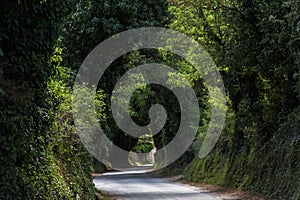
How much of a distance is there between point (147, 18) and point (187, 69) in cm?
814

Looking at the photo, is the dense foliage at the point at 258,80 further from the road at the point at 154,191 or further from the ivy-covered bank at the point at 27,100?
the ivy-covered bank at the point at 27,100

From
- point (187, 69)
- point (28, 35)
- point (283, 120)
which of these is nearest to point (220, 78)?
point (187, 69)

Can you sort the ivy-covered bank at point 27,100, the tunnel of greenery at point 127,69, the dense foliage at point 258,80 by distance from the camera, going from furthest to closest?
the dense foliage at point 258,80 → the tunnel of greenery at point 127,69 → the ivy-covered bank at point 27,100

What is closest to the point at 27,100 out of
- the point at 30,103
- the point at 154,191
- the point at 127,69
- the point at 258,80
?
the point at 30,103

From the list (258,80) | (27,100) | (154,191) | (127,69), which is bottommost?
(154,191)

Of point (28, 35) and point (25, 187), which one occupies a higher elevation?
point (28, 35)

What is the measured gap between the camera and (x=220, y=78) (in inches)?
1042

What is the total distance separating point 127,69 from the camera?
23188 mm

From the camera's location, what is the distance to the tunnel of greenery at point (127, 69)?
336 inches

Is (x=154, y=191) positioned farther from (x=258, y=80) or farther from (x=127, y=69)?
(x=258, y=80)

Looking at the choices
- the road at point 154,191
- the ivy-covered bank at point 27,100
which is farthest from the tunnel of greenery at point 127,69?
the road at point 154,191

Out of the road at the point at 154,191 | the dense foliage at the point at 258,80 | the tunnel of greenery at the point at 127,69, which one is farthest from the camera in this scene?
the road at the point at 154,191

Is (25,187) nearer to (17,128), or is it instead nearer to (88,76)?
(17,128)

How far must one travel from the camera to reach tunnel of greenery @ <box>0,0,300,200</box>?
336 inches
